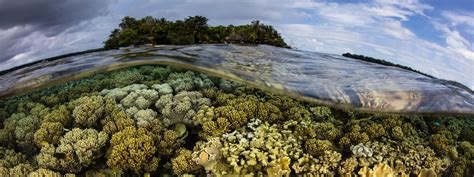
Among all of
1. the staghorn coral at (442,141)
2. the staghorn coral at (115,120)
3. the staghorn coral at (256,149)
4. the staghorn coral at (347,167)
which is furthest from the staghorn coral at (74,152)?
the staghorn coral at (442,141)

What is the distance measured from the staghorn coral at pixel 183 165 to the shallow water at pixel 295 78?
176 cm

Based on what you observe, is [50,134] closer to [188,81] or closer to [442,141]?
[188,81]

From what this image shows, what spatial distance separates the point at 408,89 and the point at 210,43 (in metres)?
4.05

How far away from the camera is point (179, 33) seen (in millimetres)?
8562

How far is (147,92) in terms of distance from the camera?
548 centimetres

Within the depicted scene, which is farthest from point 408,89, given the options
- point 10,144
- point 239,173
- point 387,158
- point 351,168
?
point 10,144

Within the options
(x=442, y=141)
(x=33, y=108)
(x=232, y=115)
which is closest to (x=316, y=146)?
(x=232, y=115)

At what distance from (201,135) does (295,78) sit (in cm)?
223

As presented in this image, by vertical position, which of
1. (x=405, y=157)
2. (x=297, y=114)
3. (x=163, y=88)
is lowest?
(x=405, y=157)

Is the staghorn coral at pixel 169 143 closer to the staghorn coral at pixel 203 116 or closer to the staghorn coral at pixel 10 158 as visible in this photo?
the staghorn coral at pixel 203 116

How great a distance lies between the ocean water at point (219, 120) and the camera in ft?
15.9

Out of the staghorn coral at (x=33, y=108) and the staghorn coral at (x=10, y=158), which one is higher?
the staghorn coral at (x=33, y=108)

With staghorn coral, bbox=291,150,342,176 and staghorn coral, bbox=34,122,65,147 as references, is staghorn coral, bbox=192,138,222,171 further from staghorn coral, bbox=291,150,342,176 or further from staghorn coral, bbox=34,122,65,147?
staghorn coral, bbox=34,122,65,147

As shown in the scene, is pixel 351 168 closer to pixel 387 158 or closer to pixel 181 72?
pixel 387 158
